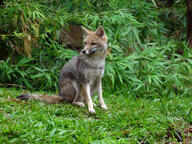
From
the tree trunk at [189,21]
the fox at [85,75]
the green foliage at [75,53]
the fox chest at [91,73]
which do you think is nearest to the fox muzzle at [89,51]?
the fox at [85,75]

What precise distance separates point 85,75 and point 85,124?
1.20 meters

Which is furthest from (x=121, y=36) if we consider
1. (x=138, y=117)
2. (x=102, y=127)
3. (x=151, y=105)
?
(x=102, y=127)

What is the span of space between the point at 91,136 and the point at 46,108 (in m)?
1.30

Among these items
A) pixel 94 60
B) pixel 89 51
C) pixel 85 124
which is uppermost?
pixel 89 51

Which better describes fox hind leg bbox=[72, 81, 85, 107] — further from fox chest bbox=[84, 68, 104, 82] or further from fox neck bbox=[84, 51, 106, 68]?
fox neck bbox=[84, 51, 106, 68]

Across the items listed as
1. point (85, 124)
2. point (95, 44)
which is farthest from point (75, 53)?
point (85, 124)

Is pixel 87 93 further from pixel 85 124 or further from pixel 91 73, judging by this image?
pixel 85 124

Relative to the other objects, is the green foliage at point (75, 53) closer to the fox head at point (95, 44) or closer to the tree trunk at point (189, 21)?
the tree trunk at point (189, 21)

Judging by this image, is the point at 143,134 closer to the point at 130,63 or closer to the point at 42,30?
the point at 130,63

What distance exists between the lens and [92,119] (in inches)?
172

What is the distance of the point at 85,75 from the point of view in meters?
4.94

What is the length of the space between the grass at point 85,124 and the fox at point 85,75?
0.21 m

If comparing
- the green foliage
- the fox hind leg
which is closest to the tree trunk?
the green foliage

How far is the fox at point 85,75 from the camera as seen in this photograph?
4.93 meters
